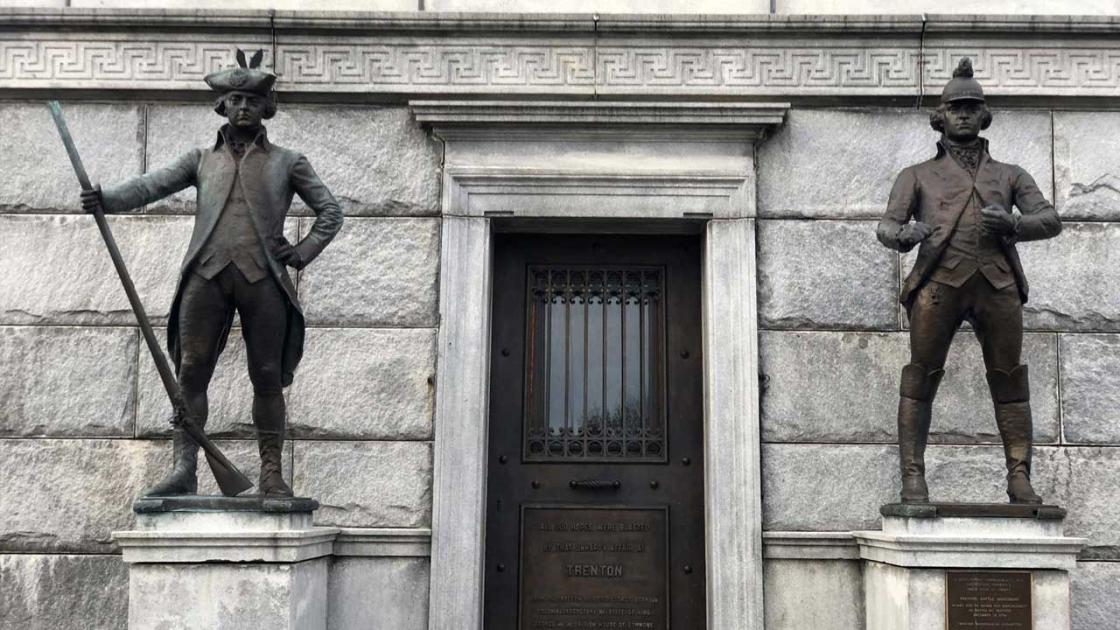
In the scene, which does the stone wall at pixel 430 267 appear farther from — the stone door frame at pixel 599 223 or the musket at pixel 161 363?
the musket at pixel 161 363

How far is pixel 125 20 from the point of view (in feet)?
27.7

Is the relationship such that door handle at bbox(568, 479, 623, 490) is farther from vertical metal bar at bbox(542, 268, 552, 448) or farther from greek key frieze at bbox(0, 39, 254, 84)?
greek key frieze at bbox(0, 39, 254, 84)

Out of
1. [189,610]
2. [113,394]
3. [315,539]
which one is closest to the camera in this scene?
[189,610]

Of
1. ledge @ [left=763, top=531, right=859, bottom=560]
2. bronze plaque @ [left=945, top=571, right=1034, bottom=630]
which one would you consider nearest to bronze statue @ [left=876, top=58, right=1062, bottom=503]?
bronze plaque @ [left=945, top=571, right=1034, bottom=630]

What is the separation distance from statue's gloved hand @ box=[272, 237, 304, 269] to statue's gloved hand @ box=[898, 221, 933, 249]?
3.31 metres

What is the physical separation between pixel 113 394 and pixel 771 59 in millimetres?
4982

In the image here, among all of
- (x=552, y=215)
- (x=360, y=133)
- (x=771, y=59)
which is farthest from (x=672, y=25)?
(x=360, y=133)

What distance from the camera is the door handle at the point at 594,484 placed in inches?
326

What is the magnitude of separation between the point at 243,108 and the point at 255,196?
19.3 inches

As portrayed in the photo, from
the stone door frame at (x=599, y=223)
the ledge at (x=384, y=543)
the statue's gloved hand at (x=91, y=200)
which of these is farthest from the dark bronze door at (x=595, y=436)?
the statue's gloved hand at (x=91, y=200)

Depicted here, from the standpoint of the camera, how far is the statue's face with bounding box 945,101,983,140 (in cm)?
701

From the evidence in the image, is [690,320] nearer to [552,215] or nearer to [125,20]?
[552,215]

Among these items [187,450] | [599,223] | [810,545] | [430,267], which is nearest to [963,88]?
[599,223]

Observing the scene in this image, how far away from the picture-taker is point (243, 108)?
6.83 m
